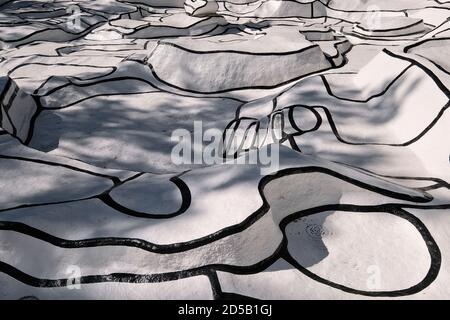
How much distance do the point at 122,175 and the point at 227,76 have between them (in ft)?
5.47

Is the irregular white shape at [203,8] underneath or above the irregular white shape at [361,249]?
above

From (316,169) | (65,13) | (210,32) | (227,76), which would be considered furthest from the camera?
(65,13)

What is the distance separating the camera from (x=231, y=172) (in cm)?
171

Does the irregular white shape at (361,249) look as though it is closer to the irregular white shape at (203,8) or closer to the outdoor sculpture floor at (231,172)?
the outdoor sculpture floor at (231,172)

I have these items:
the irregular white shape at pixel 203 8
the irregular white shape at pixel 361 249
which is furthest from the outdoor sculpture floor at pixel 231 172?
the irregular white shape at pixel 203 8

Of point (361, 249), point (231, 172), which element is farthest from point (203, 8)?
point (361, 249)

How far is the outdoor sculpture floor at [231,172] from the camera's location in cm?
142

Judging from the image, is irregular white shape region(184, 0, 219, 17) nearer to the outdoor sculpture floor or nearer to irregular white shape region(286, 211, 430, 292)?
the outdoor sculpture floor

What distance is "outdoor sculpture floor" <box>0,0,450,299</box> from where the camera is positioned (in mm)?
1416

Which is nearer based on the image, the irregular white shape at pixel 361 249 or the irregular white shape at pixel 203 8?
the irregular white shape at pixel 361 249
